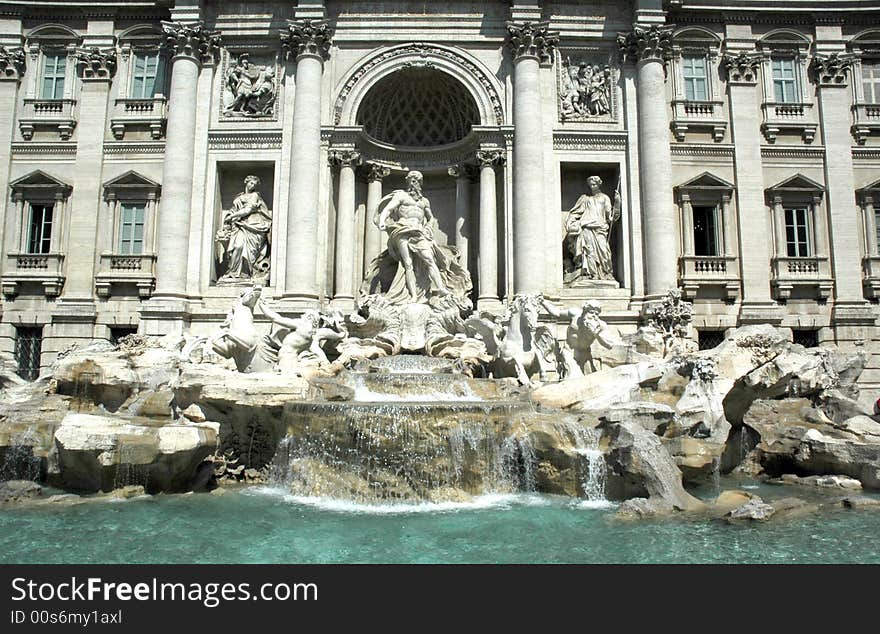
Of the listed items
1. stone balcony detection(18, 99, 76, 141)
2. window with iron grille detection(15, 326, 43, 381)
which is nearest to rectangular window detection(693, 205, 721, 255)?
stone balcony detection(18, 99, 76, 141)

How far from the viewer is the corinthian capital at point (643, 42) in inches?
752

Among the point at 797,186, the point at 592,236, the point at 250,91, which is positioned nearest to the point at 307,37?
the point at 250,91

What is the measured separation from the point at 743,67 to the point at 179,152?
17995mm

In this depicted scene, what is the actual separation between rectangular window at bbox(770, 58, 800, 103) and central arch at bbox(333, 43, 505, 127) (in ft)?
30.2

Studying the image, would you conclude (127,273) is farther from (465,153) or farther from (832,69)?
(832,69)

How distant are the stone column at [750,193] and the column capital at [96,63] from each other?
19.9 m

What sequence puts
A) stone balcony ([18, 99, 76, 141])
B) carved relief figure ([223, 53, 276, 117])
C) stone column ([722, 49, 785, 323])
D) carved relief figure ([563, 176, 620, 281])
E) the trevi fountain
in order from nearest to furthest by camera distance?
the trevi fountain < stone column ([722, 49, 785, 323]) < carved relief figure ([563, 176, 620, 281]) < carved relief figure ([223, 53, 276, 117]) < stone balcony ([18, 99, 76, 141])

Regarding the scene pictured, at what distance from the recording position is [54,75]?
809 inches

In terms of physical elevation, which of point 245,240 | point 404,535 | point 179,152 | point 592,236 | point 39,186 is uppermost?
point 179,152

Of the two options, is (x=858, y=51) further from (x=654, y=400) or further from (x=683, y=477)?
(x=683, y=477)

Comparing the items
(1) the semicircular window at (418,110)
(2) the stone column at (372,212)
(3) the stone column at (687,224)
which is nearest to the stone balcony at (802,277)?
(3) the stone column at (687,224)

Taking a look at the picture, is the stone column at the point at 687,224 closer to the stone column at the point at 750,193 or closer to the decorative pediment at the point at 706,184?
the decorative pediment at the point at 706,184

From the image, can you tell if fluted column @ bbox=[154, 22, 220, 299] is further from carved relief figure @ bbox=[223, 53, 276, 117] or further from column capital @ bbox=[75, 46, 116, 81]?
column capital @ bbox=[75, 46, 116, 81]

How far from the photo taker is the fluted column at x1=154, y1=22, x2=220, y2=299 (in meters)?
18.4
